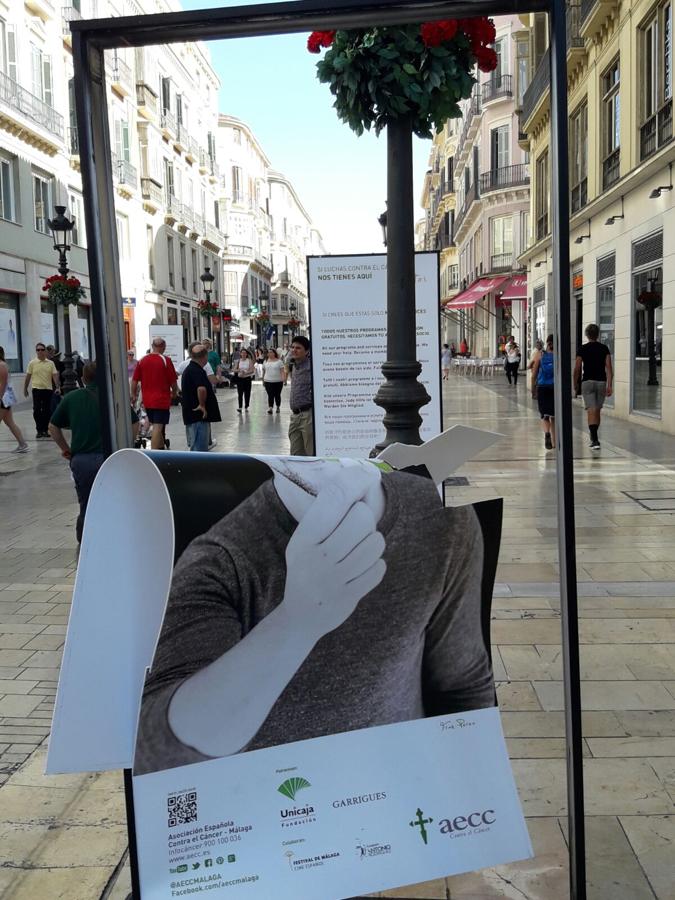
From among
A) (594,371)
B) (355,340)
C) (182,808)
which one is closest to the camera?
(182,808)

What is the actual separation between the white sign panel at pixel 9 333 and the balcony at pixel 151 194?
15900 mm

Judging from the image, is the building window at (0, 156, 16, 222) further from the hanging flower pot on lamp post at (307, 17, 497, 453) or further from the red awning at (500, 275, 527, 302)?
the red awning at (500, 275, 527, 302)

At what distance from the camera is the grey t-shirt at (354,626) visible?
1723mm

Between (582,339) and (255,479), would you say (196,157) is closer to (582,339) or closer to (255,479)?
(582,339)

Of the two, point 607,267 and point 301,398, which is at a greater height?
point 607,267

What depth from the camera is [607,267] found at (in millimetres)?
19297

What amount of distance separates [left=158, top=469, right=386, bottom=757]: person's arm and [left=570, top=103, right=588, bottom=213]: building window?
20.8 m

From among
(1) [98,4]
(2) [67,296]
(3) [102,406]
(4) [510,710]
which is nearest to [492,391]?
(2) [67,296]

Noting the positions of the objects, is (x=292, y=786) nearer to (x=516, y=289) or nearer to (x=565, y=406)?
(x=565, y=406)

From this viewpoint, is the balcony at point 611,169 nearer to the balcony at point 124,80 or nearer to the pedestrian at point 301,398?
the pedestrian at point 301,398

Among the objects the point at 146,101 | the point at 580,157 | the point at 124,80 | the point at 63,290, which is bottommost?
the point at 63,290

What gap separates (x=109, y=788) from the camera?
11.1 ft

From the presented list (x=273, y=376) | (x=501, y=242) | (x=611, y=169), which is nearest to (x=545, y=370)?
(x=611, y=169)

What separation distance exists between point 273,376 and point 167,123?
27519 mm
